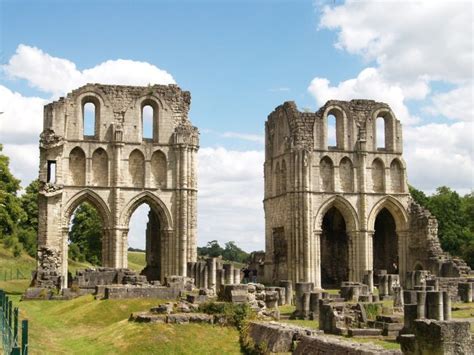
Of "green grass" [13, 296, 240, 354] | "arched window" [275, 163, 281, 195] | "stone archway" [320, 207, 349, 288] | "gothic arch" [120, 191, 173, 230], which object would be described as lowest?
"green grass" [13, 296, 240, 354]

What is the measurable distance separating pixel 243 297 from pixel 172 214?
17.7 metres

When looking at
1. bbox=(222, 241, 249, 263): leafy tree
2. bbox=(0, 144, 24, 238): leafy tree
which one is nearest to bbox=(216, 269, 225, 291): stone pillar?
bbox=(0, 144, 24, 238): leafy tree

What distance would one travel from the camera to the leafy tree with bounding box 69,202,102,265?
58.1m

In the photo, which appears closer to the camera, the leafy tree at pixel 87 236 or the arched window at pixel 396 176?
the arched window at pixel 396 176

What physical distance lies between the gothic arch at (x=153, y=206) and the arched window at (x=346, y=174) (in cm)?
950

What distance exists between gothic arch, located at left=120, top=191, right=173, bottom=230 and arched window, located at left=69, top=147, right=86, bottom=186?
255 cm

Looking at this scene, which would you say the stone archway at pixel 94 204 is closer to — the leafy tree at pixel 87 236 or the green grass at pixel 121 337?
the green grass at pixel 121 337

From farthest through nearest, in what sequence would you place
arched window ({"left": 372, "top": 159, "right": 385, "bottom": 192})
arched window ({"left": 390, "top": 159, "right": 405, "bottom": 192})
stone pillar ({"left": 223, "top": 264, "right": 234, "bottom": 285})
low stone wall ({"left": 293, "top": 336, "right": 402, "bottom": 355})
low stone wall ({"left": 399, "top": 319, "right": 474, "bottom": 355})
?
arched window ({"left": 390, "top": 159, "right": 405, "bottom": 192}) < arched window ({"left": 372, "top": 159, "right": 385, "bottom": 192}) < stone pillar ({"left": 223, "top": 264, "right": 234, "bottom": 285}) < low stone wall ({"left": 293, "top": 336, "right": 402, "bottom": 355}) < low stone wall ({"left": 399, "top": 319, "right": 474, "bottom": 355})

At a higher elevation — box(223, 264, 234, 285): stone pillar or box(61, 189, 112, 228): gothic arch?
box(61, 189, 112, 228): gothic arch

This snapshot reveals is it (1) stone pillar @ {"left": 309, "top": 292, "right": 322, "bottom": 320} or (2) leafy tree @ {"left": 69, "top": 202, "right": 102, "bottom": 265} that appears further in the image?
(2) leafy tree @ {"left": 69, "top": 202, "right": 102, "bottom": 265}

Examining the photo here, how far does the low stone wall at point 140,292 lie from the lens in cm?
2489

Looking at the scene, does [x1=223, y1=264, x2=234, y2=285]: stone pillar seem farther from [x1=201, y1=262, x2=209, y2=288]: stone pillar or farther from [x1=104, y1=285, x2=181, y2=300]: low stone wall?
[x1=104, y1=285, x2=181, y2=300]: low stone wall

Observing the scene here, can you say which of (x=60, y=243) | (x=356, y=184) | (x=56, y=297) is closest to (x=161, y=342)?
(x=56, y=297)

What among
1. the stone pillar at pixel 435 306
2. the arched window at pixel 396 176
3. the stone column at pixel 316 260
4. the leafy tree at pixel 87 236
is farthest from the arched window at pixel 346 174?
the leafy tree at pixel 87 236
